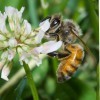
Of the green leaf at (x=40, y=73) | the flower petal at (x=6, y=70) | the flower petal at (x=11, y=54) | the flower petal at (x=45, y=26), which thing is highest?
the green leaf at (x=40, y=73)

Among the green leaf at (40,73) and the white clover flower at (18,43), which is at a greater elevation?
the green leaf at (40,73)

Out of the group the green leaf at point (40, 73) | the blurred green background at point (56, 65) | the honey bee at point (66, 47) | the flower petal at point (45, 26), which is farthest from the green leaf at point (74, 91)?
the flower petal at point (45, 26)

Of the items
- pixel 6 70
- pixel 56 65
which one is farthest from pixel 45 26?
pixel 56 65

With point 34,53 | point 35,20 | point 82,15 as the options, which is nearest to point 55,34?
point 34,53

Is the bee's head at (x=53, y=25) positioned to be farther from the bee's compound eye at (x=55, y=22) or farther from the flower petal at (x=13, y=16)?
the flower petal at (x=13, y=16)

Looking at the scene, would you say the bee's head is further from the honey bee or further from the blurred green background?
the blurred green background

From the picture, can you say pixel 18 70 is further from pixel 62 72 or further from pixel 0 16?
pixel 0 16

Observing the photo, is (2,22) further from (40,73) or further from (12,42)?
(40,73)
